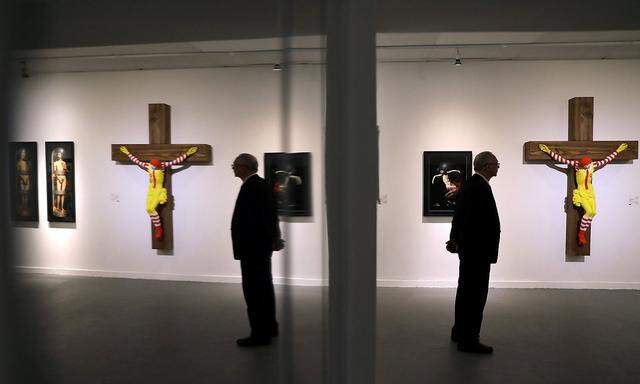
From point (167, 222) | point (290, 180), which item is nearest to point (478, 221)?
point (290, 180)

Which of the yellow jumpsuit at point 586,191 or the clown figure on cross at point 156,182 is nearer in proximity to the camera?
the clown figure on cross at point 156,182

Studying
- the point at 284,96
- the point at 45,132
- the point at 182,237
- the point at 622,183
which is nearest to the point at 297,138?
the point at 284,96

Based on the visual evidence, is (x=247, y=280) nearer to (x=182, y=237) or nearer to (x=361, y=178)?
(x=182, y=237)

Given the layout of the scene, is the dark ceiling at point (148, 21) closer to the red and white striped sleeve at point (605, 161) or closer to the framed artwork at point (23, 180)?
the framed artwork at point (23, 180)

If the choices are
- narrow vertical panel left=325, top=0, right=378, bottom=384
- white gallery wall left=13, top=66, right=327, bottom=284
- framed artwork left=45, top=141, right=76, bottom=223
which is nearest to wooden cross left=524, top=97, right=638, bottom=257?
narrow vertical panel left=325, top=0, right=378, bottom=384

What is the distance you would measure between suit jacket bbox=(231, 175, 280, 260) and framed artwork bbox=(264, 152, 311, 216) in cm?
2

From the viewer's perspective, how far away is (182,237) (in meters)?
0.51

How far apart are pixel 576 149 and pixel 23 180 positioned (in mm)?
3104

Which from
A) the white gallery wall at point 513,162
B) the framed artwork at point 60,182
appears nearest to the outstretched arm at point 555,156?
the white gallery wall at point 513,162

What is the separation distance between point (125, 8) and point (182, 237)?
1.07 ft

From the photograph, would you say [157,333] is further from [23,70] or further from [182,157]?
[23,70]

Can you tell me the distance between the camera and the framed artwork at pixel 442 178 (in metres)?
2.88

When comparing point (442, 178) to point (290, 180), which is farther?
point (442, 178)

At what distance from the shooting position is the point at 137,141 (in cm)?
47
